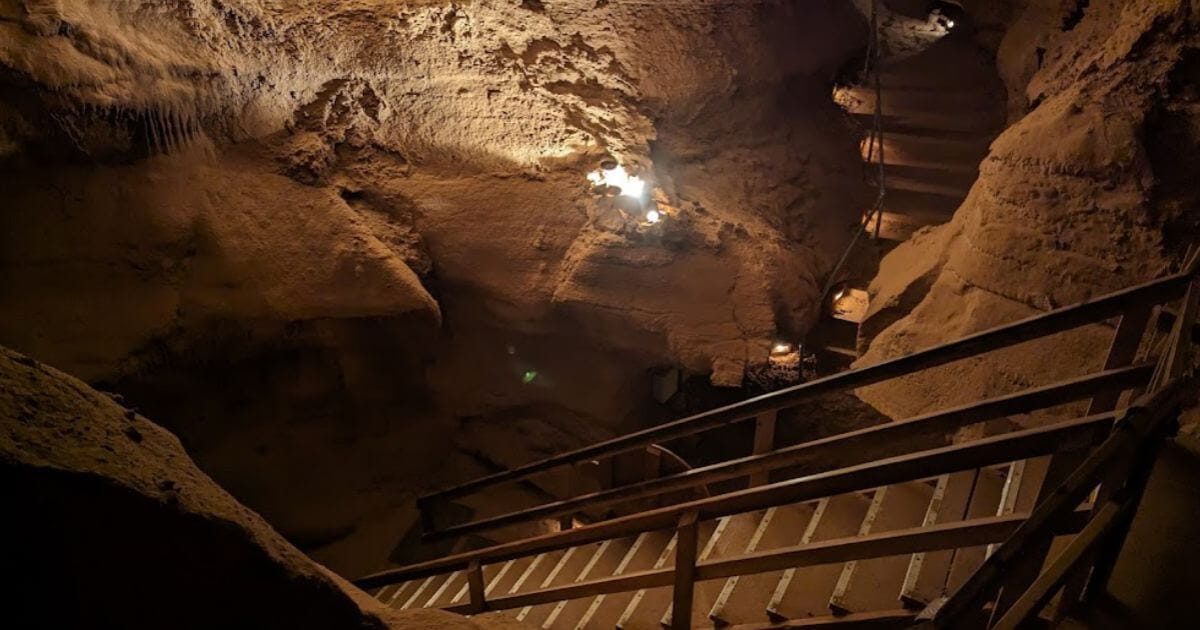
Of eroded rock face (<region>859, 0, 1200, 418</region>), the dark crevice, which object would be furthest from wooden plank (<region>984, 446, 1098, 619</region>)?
the dark crevice

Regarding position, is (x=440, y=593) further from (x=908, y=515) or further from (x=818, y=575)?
(x=908, y=515)

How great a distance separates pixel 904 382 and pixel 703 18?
4.48 metres

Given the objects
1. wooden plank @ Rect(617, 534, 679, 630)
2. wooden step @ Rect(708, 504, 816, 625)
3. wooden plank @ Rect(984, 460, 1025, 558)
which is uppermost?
wooden plank @ Rect(984, 460, 1025, 558)

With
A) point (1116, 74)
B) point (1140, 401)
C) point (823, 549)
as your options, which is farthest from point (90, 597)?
point (1116, 74)

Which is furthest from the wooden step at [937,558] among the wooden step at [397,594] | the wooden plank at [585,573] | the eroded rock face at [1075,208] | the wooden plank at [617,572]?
the wooden step at [397,594]

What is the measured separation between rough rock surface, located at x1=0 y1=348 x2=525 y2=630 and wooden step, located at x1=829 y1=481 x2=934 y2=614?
94.7 inches

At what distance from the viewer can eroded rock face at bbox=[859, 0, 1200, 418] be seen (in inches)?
173

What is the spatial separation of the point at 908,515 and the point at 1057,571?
2.24 metres

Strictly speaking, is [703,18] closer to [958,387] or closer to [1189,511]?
[958,387]

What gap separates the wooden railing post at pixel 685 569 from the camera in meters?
3.09

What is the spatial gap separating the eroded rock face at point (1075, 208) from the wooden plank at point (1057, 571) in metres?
2.67

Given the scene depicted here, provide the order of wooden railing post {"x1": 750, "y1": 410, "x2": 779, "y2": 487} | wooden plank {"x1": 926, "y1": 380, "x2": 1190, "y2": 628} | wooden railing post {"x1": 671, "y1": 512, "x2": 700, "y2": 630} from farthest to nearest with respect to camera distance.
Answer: wooden railing post {"x1": 750, "y1": 410, "x2": 779, "y2": 487}, wooden railing post {"x1": 671, "y1": 512, "x2": 700, "y2": 630}, wooden plank {"x1": 926, "y1": 380, "x2": 1190, "y2": 628}

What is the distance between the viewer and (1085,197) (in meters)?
4.66

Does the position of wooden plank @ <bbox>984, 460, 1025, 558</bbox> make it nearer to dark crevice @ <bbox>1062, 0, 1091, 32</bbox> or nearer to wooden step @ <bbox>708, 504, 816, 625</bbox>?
wooden step @ <bbox>708, 504, 816, 625</bbox>
